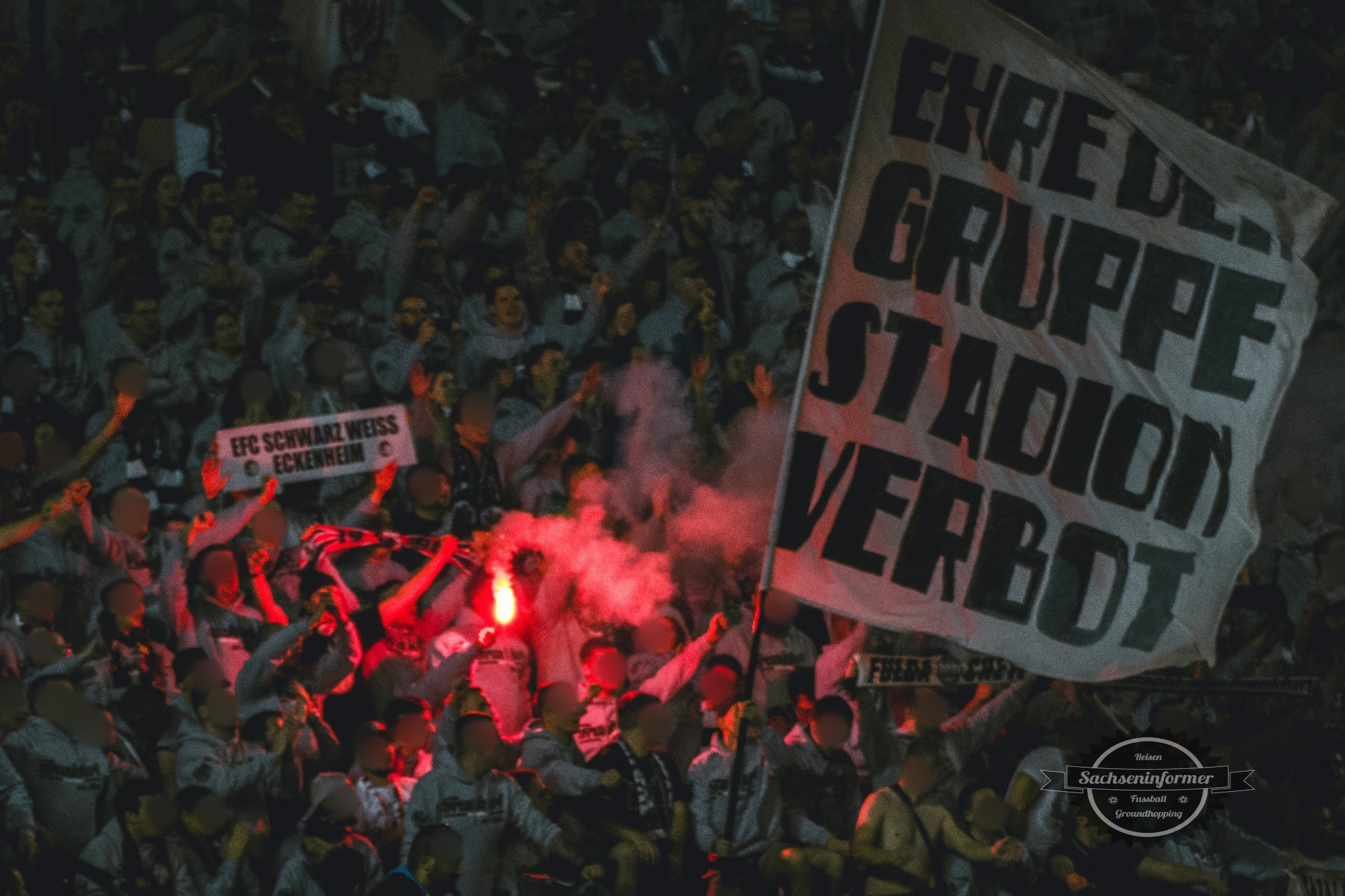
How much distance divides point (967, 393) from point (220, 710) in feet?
10.9

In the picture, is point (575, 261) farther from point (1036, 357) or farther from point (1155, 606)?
point (1155, 606)

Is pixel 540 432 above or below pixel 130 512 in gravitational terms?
above

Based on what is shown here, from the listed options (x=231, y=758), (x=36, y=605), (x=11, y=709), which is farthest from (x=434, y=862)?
(x=36, y=605)

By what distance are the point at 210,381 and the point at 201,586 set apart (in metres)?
1.46

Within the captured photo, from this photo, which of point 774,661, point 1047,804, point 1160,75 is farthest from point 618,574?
point 1160,75

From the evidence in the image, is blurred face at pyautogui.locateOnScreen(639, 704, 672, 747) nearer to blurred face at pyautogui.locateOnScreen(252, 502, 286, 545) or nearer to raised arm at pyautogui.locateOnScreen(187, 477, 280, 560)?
blurred face at pyautogui.locateOnScreen(252, 502, 286, 545)

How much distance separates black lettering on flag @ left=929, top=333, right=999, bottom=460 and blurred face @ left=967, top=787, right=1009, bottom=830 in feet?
6.67

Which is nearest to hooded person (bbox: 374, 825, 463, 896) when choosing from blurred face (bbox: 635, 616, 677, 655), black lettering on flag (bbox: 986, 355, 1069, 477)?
blurred face (bbox: 635, 616, 677, 655)

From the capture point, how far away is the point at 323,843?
574cm

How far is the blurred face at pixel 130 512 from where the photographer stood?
6.95 m

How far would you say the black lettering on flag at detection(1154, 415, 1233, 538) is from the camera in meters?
4.89

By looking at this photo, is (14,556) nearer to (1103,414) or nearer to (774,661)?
(774,661)

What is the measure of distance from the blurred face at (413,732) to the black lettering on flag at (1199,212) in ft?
11.6

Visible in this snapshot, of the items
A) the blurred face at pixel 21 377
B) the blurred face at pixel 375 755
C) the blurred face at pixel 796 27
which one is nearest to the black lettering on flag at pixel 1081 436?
A: the blurred face at pixel 375 755
